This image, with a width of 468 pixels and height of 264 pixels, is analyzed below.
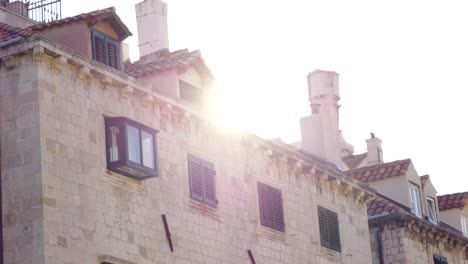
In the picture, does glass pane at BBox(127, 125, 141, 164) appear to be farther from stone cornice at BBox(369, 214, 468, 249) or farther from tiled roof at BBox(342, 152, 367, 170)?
tiled roof at BBox(342, 152, 367, 170)

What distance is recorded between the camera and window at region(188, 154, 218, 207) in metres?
28.9

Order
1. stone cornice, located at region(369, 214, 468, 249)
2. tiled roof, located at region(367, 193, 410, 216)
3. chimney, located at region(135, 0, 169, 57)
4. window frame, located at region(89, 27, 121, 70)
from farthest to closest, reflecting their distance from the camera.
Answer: tiled roof, located at region(367, 193, 410, 216) < stone cornice, located at region(369, 214, 468, 249) < chimney, located at region(135, 0, 169, 57) < window frame, located at region(89, 27, 121, 70)

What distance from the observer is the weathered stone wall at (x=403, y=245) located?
39.4 m

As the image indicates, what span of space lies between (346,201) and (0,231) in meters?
14.0

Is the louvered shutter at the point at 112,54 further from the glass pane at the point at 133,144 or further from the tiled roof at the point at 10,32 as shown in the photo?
the glass pane at the point at 133,144

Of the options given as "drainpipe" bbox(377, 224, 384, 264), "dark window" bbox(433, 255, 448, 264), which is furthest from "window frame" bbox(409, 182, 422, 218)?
"drainpipe" bbox(377, 224, 384, 264)

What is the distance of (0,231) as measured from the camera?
24.2 m

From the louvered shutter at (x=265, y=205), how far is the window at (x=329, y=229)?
272 centimetres

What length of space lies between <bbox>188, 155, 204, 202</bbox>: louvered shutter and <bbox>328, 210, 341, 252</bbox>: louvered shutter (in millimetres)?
6581

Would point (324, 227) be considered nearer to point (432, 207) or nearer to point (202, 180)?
point (202, 180)

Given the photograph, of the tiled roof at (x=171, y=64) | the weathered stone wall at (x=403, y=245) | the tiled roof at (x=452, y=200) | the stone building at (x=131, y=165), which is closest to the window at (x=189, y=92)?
the stone building at (x=131, y=165)

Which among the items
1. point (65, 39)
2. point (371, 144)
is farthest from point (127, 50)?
point (371, 144)

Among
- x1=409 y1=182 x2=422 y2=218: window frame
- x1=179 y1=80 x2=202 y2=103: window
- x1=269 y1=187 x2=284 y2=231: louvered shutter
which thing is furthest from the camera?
x1=409 y1=182 x2=422 y2=218: window frame

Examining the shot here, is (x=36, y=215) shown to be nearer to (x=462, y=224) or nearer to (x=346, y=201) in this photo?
(x=346, y=201)
